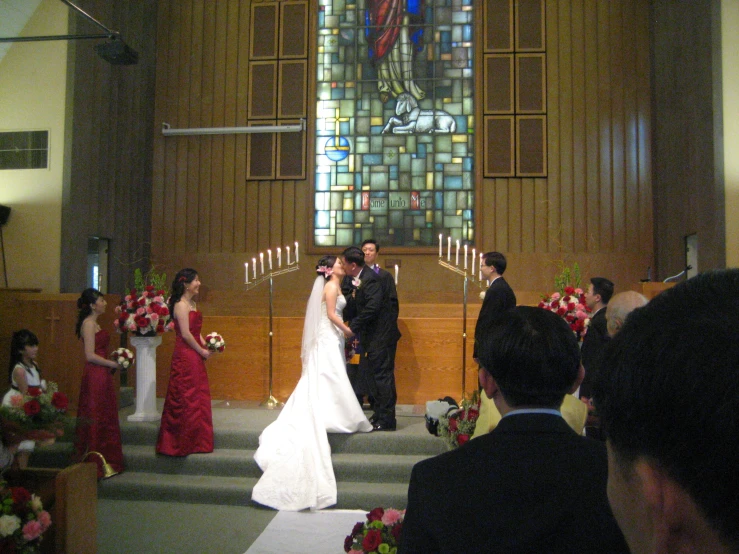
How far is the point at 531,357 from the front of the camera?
1404 mm

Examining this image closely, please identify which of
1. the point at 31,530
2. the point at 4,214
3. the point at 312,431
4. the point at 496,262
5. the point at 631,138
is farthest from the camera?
the point at 631,138

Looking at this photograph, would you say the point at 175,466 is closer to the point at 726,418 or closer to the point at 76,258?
the point at 76,258

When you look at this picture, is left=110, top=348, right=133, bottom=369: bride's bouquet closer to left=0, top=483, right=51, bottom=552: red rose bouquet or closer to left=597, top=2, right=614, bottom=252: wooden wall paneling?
left=0, top=483, right=51, bottom=552: red rose bouquet

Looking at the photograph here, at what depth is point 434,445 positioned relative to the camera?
17.3 feet

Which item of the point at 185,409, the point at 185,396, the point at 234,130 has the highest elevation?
the point at 234,130

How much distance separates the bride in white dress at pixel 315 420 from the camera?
15.6 feet

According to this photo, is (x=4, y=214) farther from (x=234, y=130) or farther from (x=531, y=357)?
(x=531, y=357)

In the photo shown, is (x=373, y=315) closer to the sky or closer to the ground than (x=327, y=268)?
closer to the ground

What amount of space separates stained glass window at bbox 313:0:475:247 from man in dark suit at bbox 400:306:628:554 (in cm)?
901

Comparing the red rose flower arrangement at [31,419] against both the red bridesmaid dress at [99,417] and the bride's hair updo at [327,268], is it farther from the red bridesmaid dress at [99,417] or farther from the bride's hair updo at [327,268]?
the bride's hair updo at [327,268]

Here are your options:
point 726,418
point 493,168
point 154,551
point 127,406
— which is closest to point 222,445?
point 154,551

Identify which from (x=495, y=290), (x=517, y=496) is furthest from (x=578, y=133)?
(x=517, y=496)

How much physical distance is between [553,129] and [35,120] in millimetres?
7093

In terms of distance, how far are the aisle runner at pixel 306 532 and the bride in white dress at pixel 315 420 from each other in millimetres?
133
